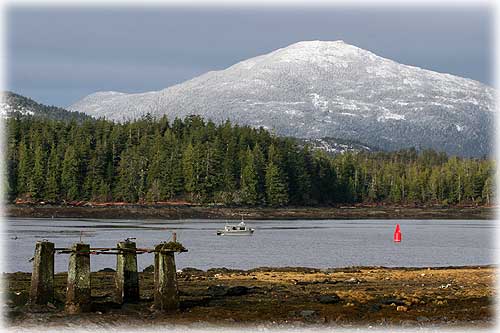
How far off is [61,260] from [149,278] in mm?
18934

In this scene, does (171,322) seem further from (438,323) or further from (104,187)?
(104,187)

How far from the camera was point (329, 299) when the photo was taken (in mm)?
31344

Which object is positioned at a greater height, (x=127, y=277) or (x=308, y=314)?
(x=127, y=277)

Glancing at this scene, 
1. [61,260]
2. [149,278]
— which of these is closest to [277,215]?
[61,260]

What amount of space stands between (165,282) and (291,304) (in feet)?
15.7

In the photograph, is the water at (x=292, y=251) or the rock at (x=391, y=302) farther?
the water at (x=292, y=251)

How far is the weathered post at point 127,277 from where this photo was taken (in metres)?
31.8

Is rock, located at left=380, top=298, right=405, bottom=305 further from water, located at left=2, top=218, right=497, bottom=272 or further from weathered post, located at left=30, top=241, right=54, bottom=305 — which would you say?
water, located at left=2, top=218, right=497, bottom=272

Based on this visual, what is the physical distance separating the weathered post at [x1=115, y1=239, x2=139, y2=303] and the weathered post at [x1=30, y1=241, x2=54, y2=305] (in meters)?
2.66

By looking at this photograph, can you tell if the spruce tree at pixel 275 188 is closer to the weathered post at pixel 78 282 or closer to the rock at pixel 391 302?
the rock at pixel 391 302

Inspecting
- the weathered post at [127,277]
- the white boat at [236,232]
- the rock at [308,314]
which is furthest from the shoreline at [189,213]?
the rock at [308,314]

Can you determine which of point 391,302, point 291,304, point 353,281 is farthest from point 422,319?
point 353,281

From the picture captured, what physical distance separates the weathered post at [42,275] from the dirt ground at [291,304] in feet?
1.57

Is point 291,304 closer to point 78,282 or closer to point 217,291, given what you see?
point 217,291
